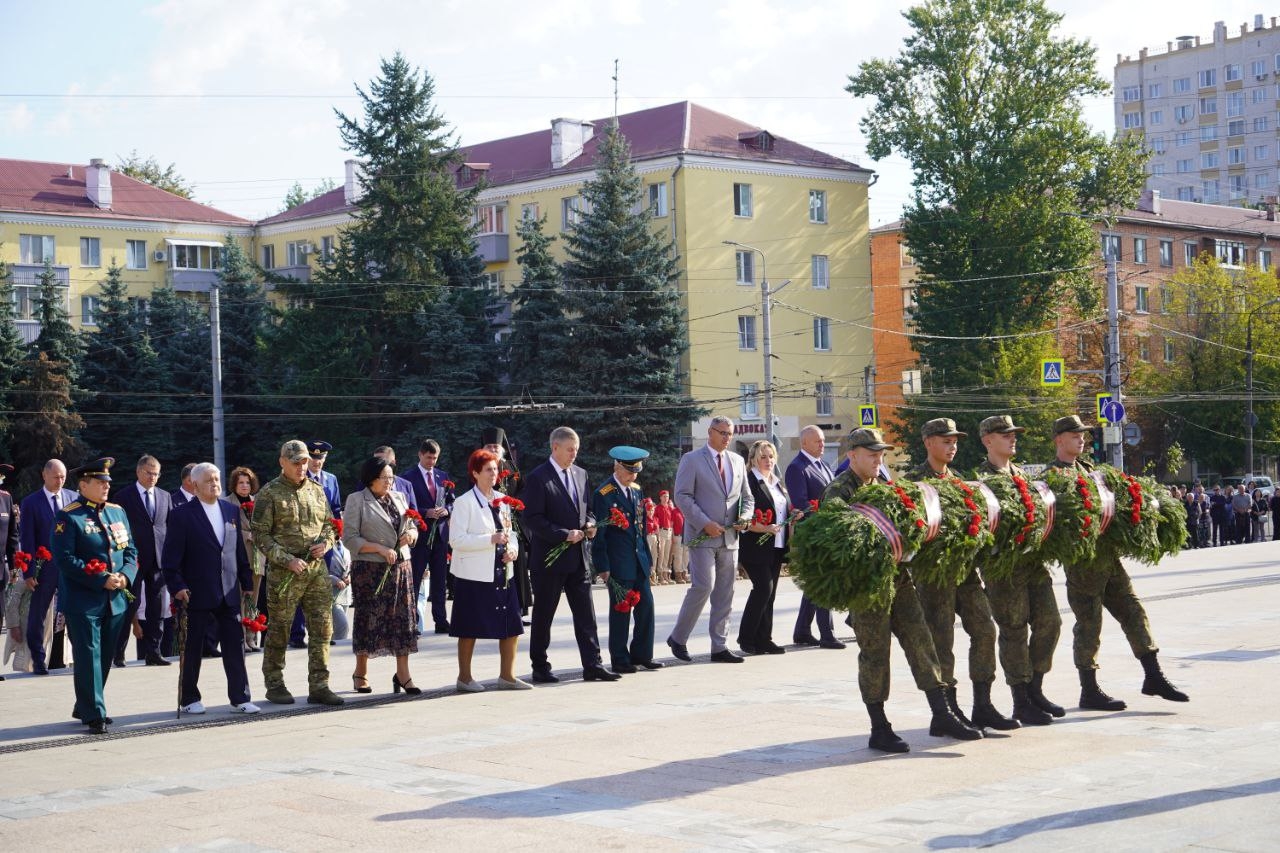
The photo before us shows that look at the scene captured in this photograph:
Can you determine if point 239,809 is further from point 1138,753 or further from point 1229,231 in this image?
point 1229,231

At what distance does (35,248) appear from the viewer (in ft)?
243

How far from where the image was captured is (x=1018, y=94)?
60.0 m

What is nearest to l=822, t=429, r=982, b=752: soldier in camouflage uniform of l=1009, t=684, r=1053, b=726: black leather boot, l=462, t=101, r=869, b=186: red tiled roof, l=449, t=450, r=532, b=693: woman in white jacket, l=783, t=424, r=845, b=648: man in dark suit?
l=1009, t=684, r=1053, b=726: black leather boot

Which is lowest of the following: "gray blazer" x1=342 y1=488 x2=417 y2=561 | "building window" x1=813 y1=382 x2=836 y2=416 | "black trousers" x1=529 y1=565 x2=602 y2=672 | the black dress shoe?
the black dress shoe

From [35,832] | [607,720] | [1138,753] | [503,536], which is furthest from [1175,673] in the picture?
[35,832]

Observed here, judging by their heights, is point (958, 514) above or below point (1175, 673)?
above

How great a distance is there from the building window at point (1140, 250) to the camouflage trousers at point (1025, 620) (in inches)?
3026

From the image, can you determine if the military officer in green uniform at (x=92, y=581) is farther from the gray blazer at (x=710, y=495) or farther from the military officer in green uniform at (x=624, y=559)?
the gray blazer at (x=710, y=495)

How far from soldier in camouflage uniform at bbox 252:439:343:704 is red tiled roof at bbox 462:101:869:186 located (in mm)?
51965

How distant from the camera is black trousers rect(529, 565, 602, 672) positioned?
41.7ft

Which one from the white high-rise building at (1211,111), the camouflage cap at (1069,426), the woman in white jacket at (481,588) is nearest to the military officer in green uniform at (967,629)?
the camouflage cap at (1069,426)

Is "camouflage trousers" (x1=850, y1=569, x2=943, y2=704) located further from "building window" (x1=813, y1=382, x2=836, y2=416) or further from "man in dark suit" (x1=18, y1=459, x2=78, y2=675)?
"building window" (x1=813, y1=382, x2=836, y2=416)

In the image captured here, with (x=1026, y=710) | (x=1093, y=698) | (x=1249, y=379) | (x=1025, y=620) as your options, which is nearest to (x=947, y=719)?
(x=1026, y=710)

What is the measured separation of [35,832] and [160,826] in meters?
0.58
